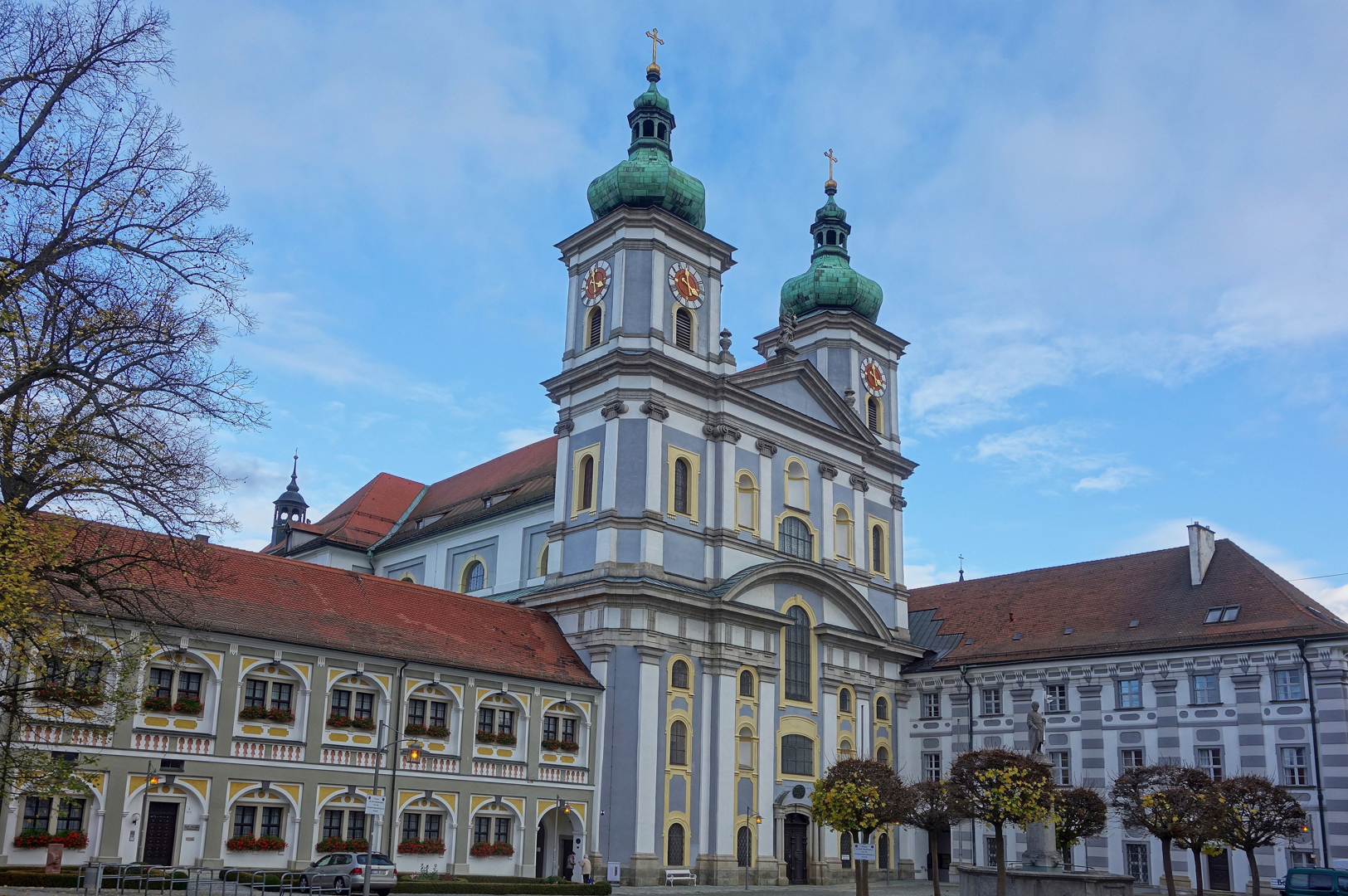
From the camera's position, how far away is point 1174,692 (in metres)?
47.7

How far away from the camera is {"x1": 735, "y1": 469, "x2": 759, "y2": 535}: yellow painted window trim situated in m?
49.4

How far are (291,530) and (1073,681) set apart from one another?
41717 mm

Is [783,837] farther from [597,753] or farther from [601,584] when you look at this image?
[601,584]

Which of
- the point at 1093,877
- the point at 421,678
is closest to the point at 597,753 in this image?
the point at 421,678

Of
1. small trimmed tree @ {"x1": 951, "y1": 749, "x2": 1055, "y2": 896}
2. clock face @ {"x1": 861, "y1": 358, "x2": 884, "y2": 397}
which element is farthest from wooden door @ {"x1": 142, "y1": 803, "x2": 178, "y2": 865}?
clock face @ {"x1": 861, "y1": 358, "x2": 884, "y2": 397}

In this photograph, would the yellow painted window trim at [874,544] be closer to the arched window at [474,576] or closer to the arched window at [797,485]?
the arched window at [797,485]

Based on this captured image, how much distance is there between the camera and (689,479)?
158 ft

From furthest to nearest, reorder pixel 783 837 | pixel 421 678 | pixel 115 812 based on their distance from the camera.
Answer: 1. pixel 783 837
2. pixel 421 678
3. pixel 115 812

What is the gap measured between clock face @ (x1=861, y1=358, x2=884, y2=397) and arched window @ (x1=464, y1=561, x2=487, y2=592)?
20.2 meters

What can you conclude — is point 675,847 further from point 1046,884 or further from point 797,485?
point 797,485

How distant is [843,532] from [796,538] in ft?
12.1

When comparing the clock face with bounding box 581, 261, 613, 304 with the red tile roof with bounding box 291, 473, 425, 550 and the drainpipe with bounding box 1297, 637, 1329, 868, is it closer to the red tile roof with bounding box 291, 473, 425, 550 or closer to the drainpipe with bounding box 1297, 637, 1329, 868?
the red tile roof with bounding box 291, 473, 425, 550

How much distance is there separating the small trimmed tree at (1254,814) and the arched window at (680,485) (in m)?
20.9

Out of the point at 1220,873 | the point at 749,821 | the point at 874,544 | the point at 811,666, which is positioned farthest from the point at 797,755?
the point at 1220,873
